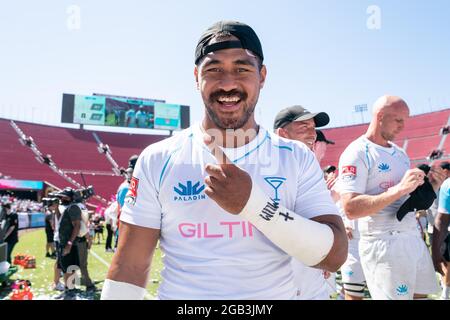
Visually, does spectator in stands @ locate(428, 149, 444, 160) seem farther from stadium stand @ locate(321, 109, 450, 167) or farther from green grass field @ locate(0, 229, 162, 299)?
green grass field @ locate(0, 229, 162, 299)

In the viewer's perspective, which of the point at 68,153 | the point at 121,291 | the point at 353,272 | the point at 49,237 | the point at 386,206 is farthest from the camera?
the point at 68,153

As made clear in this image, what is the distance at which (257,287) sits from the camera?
1.39 m

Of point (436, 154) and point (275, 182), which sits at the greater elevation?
point (436, 154)

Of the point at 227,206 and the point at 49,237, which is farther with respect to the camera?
the point at 49,237

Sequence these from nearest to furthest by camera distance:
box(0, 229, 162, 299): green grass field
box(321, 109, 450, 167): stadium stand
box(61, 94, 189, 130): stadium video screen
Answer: box(0, 229, 162, 299): green grass field, box(321, 109, 450, 167): stadium stand, box(61, 94, 189, 130): stadium video screen

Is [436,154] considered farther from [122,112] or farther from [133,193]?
[133,193]

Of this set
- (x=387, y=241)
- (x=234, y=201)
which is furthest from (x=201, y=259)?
(x=387, y=241)

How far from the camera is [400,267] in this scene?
290 cm

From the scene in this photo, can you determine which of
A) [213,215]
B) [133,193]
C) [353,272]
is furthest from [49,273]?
[213,215]

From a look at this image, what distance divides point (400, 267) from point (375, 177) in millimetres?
730

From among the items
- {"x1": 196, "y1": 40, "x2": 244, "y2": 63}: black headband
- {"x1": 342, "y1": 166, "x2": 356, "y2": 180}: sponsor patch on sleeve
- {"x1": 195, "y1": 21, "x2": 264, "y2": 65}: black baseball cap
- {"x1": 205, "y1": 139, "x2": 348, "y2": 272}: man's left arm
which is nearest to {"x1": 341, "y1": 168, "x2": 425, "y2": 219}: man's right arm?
{"x1": 342, "y1": 166, "x2": 356, "y2": 180}: sponsor patch on sleeve

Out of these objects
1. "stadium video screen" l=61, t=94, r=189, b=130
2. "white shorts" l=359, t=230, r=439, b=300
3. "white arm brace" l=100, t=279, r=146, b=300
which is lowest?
"white shorts" l=359, t=230, r=439, b=300

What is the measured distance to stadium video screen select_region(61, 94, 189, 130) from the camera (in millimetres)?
40688

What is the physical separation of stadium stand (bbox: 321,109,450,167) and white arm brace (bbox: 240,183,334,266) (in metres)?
34.9
